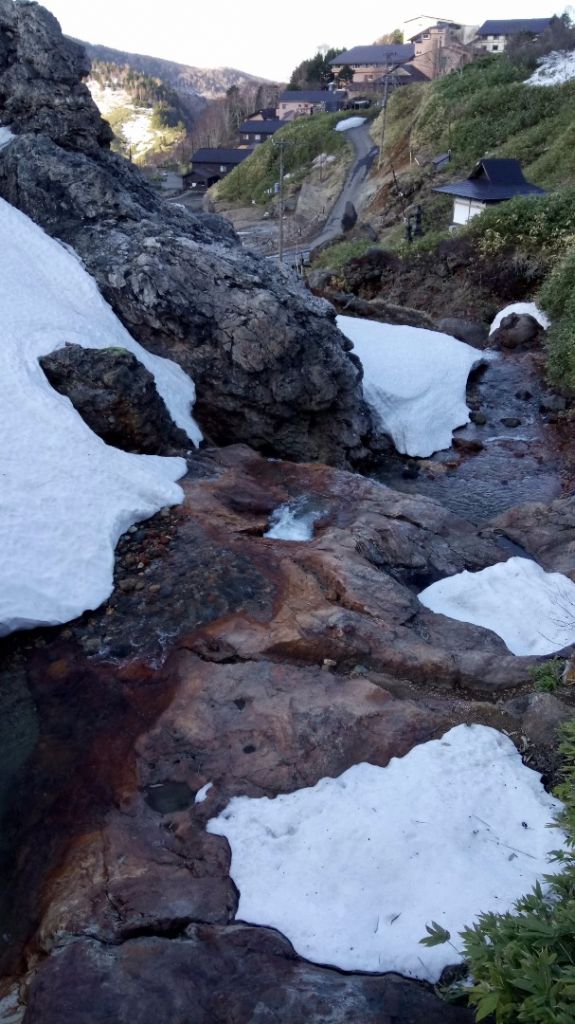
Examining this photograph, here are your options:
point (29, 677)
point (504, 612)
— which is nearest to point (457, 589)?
point (504, 612)

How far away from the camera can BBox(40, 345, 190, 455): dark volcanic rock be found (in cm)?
1561

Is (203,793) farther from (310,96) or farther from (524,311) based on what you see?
(310,96)

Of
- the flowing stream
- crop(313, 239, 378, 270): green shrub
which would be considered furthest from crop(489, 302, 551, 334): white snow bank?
crop(313, 239, 378, 270): green shrub

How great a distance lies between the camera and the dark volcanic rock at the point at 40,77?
21.2 metres

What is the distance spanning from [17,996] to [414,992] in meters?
3.51

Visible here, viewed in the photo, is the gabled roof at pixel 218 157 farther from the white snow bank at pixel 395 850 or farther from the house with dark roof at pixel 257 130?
the white snow bank at pixel 395 850

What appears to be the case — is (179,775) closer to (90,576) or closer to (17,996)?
(17,996)

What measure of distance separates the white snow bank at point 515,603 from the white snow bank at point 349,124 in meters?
82.1

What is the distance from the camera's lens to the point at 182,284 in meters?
19.4

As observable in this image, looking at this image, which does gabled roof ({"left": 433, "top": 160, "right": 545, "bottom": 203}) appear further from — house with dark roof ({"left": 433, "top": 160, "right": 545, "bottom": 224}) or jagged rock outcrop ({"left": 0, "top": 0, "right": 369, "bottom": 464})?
jagged rock outcrop ({"left": 0, "top": 0, "right": 369, "bottom": 464})

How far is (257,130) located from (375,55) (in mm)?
20476

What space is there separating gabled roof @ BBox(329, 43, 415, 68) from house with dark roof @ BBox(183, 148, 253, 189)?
2241cm

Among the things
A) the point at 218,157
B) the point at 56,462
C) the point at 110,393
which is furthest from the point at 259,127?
the point at 56,462

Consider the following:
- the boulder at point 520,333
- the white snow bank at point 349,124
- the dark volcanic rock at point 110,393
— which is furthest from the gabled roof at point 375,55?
the dark volcanic rock at point 110,393
